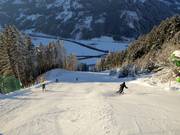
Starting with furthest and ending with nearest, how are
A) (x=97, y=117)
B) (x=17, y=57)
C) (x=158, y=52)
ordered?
(x=17, y=57) < (x=158, y=52) < (x=97, y=117)

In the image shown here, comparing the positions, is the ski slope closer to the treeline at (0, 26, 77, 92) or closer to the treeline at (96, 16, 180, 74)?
the treeline at (96, 16, 180, 74)

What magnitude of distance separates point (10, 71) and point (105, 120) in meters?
55.8

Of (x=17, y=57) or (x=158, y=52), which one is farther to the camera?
(x=17, y=57)

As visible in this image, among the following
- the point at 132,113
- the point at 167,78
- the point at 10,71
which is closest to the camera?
the point at 132,113

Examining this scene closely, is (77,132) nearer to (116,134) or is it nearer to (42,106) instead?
(116,134)

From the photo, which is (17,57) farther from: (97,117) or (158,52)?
(97,117)

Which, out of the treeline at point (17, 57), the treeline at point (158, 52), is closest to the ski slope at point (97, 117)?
the treeline at point (158, 52)

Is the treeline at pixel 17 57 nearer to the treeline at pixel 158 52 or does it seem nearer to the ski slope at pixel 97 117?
the treeline at pixel 158 52

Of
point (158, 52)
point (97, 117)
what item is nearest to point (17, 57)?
point (158, 52)

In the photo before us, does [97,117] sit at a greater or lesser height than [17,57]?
greater

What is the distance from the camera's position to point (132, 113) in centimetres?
2142

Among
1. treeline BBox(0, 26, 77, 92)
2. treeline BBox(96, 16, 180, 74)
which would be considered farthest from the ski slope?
treeline BBox(0, 26, 77, 92)

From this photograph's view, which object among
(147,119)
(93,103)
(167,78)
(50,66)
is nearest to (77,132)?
(147,119)

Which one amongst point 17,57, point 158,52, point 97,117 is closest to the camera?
point 97,117
